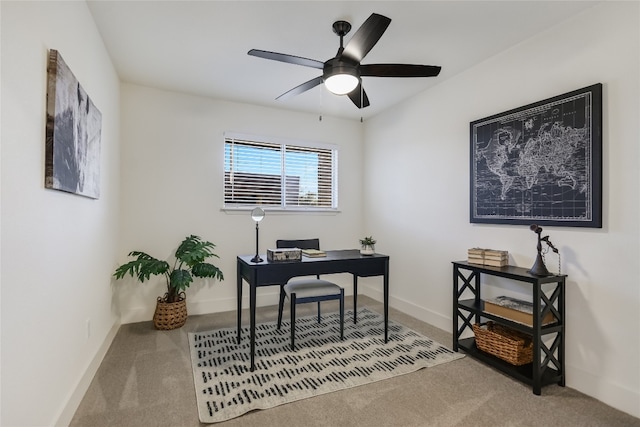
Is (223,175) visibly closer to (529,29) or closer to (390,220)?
(390,220)

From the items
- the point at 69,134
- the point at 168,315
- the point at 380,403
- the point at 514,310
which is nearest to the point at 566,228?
the point at 514,310

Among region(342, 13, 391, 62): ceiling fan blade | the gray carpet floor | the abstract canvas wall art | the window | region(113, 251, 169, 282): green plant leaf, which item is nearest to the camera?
the abstract canvas wall art

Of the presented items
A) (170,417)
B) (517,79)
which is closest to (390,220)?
(517,79)

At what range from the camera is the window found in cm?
393

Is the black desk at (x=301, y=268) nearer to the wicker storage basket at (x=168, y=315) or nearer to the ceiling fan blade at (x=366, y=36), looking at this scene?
the wicker storage basket at (x=168, y=315)

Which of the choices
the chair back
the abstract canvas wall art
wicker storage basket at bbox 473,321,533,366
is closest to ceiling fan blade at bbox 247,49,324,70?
the abstract canvas wall art

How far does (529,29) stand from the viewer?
236 cm

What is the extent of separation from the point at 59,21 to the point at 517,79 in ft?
10.1

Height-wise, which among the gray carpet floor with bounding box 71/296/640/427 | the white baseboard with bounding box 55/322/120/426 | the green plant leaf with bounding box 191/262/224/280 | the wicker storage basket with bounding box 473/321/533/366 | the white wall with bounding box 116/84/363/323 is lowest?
the gray carpet floor with bounding box 71/296/640/427

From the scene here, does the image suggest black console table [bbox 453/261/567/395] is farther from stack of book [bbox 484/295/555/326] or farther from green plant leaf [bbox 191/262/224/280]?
green plant leaf [bbox 191/262/224/280]

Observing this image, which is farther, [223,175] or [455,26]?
[223,175]

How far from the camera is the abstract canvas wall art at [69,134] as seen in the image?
152 cm

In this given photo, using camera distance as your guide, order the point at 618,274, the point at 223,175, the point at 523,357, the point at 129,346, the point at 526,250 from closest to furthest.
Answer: the point at 618,274, the point at 523,357, the point at 526,250, the point at 129,346, the point at 223,175

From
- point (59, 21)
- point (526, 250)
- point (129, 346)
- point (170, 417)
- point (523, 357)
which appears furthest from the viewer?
point (129, 346)
